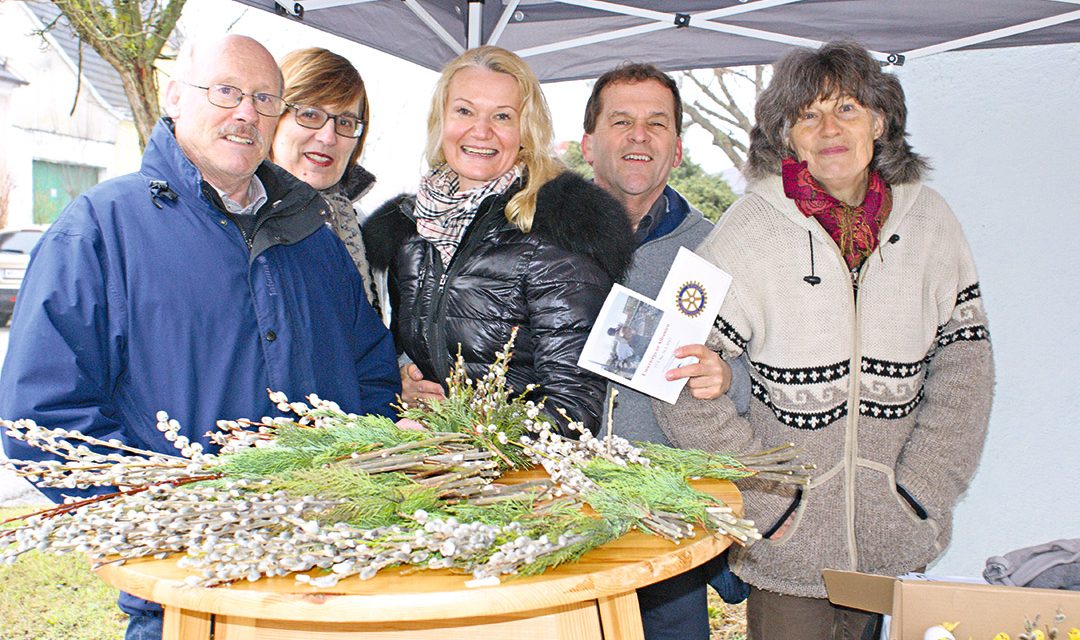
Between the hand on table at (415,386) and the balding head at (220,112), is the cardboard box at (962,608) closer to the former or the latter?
the hand on table at (415,386)

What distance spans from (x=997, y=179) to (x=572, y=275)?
2578 mm

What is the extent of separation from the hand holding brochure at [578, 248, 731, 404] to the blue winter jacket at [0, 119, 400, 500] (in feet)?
2.22

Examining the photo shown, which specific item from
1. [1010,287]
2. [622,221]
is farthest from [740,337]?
[1010,287]

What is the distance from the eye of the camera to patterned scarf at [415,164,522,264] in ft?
7.86

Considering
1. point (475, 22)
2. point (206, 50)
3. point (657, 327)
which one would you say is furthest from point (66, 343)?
point (475, 22)

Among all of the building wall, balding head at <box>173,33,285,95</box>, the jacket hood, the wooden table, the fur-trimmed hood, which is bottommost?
the wooden table

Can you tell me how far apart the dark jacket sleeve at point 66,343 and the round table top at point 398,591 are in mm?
497

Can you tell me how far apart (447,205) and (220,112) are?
2.07 ft

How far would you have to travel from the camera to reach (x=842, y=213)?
2.46 meters

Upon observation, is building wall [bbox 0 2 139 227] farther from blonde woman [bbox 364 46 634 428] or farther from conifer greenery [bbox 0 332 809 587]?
conifer greenery [bbox 0 332 809 587]

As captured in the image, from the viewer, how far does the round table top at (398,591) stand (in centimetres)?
120

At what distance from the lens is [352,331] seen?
2404 mm

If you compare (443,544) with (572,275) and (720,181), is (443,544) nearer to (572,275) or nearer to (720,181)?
(572,275)

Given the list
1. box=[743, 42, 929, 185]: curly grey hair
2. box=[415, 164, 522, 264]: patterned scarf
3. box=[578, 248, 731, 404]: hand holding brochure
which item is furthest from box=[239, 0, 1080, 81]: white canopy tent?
box=[578, 248, 731, 404]: hand holding brochure
